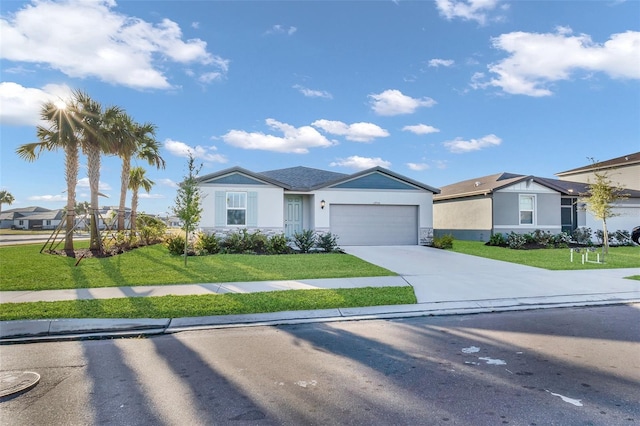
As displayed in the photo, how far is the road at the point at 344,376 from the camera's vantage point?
338cm

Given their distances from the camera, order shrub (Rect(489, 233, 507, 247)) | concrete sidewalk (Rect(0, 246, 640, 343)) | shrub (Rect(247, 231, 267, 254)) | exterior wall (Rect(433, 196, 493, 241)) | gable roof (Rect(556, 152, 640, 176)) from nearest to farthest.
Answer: concrete sidewalk (Rect(0, 246, 640, 343))
shrub (Rect(247, 231, 267, 254))
shrub (Rect(489, 233, 507, 247))
exterior wall (Rect(433, 196, 493, 241))
gable roof (Rect(556, 152, 640, 176))

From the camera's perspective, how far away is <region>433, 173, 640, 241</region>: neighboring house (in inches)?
814

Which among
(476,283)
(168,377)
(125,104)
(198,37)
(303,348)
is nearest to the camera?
(168,377)

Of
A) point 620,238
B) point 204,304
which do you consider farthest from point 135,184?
point 620,238

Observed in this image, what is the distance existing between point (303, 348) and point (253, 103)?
1475cm

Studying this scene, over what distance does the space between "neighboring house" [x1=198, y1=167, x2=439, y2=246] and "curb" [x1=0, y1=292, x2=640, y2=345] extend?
429 inches

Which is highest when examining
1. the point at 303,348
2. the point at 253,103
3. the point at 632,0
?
the point at 632,0

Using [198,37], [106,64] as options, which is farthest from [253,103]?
[106,64]

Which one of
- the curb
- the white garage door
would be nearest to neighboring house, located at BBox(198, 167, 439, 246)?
the white garage door

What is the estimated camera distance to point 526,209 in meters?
21.1

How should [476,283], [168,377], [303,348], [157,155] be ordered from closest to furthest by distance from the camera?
1. [168,377]
2. [303,348]
3. [476,283]
4. [157,155]

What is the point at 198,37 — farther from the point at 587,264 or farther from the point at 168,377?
the point at 587,264

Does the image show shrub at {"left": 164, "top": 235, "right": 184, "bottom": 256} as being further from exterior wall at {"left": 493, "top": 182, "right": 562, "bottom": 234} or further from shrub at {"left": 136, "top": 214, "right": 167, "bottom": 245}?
exterior wall at {"left": 493, "top": 182, "right": 562, "bottom": 234}

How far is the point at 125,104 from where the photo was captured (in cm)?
1756
